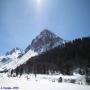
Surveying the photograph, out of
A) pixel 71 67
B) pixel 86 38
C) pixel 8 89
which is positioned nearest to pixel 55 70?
pixel 71 67

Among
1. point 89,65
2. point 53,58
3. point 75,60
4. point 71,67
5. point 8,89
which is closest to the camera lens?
point 8,89

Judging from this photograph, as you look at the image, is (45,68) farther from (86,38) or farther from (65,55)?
(86,38)

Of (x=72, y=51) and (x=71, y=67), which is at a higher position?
(x=72, y=51)

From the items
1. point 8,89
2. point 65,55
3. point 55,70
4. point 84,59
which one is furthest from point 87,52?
point 8,89

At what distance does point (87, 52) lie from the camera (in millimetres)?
122250

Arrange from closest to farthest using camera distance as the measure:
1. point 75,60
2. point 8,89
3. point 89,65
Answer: point 8,89, point 89,65, point 75,60

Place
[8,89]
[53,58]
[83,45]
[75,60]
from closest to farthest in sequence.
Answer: [8,89], [75,60], [83,45], [53,58]

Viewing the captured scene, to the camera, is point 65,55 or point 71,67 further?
point 65,55

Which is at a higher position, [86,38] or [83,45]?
[86,38]

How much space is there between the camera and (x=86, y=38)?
151 meters

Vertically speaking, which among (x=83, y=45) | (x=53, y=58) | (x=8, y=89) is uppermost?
(x=83, y=45)

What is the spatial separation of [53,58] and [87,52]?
3817cm

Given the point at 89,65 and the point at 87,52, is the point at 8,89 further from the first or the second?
the point at 87,52

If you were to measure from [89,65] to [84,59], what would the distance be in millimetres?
15467
